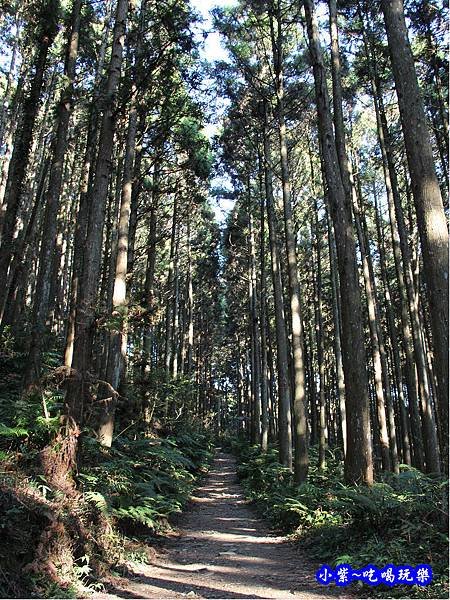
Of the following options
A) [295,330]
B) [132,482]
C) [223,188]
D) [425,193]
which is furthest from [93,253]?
[223,188]

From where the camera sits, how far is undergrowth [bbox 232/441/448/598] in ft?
14.5

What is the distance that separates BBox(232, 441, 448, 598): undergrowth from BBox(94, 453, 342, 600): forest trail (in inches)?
14.5

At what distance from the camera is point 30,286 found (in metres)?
24.6

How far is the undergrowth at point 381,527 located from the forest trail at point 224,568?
0.37m

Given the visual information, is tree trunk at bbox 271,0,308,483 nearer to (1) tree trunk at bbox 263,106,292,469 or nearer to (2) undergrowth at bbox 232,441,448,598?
(1) tree trunk at bbox 263,106,292,469

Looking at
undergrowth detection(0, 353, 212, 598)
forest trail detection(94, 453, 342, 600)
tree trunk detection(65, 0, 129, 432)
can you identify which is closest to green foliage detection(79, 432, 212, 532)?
undergrowth detection(0, 353, 212, 598)

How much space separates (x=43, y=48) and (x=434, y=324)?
1186 cm

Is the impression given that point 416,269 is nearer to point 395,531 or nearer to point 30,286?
point 395,531

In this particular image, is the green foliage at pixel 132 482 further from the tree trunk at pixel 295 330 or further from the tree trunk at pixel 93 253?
the tree trunk at pixel 295 330

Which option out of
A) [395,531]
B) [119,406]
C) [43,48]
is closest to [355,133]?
[43,48]

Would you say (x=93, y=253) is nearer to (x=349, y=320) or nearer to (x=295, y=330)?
(x=349, y=320)

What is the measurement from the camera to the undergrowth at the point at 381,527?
443cm

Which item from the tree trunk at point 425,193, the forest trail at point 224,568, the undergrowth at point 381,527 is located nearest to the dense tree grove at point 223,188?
the tree trunk at point 425,193

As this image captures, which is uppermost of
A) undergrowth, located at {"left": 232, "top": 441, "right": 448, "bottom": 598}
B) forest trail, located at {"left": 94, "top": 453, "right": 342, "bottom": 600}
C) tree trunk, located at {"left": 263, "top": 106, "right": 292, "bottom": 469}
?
tree trunk, located at {"left": 263, "top": 106, "right": 292, "bottom": 469}
